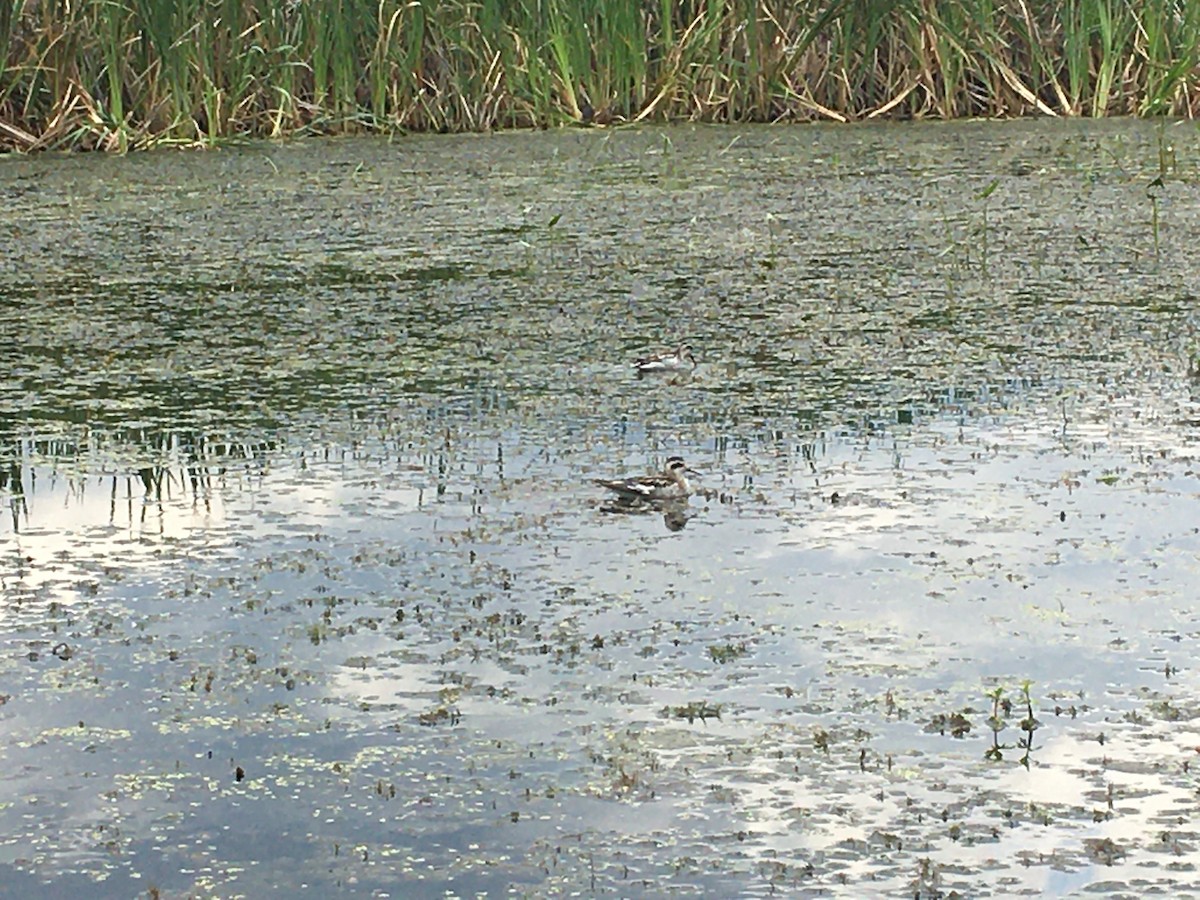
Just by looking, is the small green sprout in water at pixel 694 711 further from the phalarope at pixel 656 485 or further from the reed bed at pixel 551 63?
the reed bed at pixel 551 63

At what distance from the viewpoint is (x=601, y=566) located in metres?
3.57

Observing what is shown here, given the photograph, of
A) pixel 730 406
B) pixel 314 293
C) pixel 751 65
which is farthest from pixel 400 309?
pixel 751 65

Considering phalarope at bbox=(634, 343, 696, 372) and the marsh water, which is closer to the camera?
the marsh water

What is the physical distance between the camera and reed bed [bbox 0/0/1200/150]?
974cm

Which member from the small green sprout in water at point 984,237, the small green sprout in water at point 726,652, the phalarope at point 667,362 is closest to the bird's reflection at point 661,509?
the small green sprout in water at point 726,652

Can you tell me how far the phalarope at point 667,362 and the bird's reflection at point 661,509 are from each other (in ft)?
3.47

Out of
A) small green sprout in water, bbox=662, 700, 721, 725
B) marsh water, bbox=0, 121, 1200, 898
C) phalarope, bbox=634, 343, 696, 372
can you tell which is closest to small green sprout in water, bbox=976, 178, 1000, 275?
marsh water, bbox=0, 121, 1200, 898

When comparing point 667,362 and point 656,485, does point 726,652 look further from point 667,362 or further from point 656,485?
point 667,362

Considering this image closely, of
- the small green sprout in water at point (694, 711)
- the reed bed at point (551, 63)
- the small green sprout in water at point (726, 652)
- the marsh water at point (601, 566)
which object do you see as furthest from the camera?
the reed bed at point (551, 63)

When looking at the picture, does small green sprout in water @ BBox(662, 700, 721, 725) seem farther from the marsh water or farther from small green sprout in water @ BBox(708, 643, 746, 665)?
small green sprout in water @ BBox(708, 643, 746, 665)

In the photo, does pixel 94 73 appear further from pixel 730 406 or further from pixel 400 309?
pixel 730 406

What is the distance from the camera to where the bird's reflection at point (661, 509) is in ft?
12.5

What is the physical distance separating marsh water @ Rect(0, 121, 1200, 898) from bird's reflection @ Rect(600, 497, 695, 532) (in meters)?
0.01

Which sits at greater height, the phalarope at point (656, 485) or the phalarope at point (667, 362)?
the phalarope at point (667, 362)
